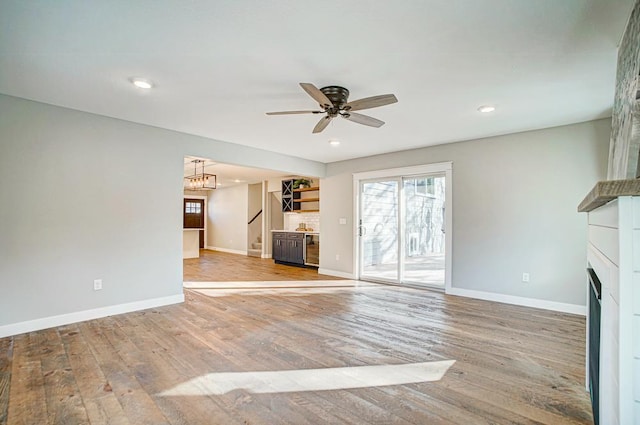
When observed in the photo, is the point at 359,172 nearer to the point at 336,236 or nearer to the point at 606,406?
the point at 336,236

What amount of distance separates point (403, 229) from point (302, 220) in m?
3.77

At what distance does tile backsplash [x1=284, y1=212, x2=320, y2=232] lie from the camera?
861 cm

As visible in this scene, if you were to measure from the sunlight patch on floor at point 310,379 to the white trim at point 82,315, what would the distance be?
7.49 ft

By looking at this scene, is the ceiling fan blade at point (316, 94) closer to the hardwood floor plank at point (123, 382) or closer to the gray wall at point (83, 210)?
the hardwood floor plank at point (123, 382)

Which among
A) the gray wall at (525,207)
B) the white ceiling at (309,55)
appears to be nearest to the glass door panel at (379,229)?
the gray wall at (525,207)

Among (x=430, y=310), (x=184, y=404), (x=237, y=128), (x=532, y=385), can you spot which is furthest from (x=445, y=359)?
(x=237, y=128)

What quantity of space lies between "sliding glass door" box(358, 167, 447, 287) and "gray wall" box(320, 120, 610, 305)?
379 millimetres

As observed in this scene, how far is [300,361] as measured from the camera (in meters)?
2.69

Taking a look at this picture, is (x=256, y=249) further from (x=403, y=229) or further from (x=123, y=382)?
(x=123, y=382)

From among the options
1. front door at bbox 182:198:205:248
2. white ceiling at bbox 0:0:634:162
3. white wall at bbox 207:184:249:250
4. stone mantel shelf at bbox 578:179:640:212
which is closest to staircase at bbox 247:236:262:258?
white wall at bbox 207:184:249:250

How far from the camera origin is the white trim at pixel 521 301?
13.5 feet

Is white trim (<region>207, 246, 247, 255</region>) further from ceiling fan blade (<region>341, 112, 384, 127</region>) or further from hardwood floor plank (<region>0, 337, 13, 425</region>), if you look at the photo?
ceiling fan blade (<region>341, 112, 384, 127</region>)

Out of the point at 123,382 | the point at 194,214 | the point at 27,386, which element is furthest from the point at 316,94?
the point at 194,214

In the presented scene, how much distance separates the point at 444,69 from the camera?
2684mm
